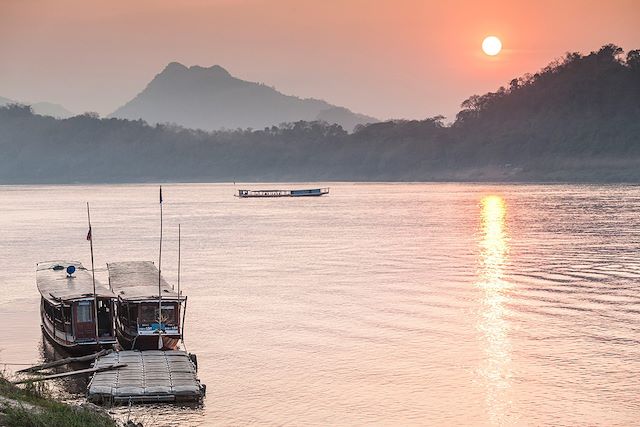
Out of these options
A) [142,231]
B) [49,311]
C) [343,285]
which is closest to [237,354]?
[49,311]

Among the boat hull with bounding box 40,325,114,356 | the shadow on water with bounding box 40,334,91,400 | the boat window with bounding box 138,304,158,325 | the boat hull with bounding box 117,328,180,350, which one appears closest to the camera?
the shadow on water with bounding box 40,334,91,400

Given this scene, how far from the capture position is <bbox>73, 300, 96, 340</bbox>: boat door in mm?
41250

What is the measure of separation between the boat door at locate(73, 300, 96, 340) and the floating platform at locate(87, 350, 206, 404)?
233 centimetres

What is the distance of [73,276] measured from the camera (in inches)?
1965

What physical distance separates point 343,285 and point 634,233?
49966 millimetres

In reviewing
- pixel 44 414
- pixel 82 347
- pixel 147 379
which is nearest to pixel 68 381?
pixel 82 347

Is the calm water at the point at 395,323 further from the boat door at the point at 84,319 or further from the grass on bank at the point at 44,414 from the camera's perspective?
the grass on bank at the point at 44,414

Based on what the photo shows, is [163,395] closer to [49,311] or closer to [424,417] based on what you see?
[424,417]

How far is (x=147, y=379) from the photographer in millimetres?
35656

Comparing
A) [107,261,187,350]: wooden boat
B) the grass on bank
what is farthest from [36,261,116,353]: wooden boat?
the grass on bank

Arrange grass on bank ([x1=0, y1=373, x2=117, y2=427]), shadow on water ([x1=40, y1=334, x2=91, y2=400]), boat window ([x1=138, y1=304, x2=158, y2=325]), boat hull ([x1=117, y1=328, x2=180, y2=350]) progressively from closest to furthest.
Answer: grass on bank ([x1=0, y1=373, x2=117, y2=427]) < shadow on water ([x1=40, y1=334, x2=91, y2=400]) < boat hull ([x1=117, y1=328, x2=180, y2=350]) < boat window ([x1=138, y1=304, x2=158, y2=325])

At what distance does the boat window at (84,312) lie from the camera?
41.6 meters

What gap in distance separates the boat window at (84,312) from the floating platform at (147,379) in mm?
2905

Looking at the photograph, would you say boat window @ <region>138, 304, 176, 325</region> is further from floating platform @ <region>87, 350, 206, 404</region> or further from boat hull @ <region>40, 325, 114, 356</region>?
floating platform @ <region>87, 350, 206, 404</region>
